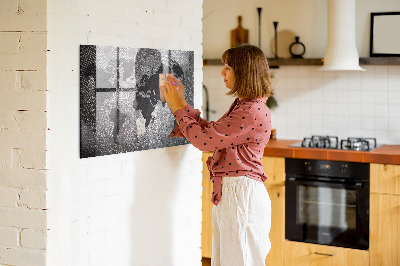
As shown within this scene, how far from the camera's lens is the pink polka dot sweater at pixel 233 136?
9.00ft

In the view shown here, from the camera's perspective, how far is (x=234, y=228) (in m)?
2.83

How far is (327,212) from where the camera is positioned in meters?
4.43

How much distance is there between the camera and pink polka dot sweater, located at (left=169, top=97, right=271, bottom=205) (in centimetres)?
274

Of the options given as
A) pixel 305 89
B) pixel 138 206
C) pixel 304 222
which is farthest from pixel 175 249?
pixel 305 89

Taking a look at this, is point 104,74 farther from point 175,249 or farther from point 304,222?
point 304,222

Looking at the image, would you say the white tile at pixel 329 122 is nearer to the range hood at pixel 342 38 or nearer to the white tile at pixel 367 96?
the white tile at pixel 367 96

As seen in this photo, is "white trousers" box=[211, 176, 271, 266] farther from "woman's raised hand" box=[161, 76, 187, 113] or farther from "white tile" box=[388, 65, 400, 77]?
"white tile" box=[388, 65, 400, 77]

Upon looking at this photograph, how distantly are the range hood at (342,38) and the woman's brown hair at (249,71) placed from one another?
1.91 meters

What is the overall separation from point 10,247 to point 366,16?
343cm

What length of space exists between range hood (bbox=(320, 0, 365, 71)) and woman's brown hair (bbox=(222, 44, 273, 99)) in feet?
6.26

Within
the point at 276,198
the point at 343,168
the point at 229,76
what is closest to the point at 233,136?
the point at 229,76

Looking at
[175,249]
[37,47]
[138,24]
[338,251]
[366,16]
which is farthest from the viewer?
[366,16]

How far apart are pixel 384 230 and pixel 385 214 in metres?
0.11

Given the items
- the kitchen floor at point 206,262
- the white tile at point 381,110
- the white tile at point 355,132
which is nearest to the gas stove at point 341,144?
the white tile at point 355,132
